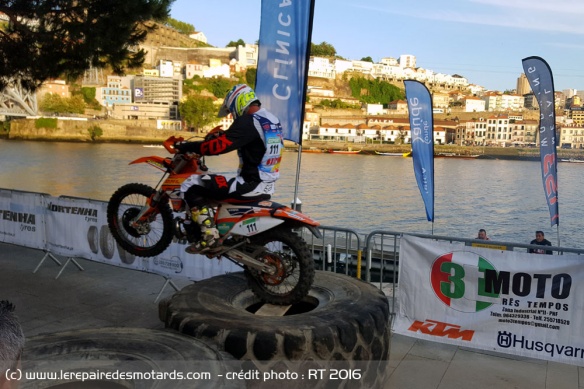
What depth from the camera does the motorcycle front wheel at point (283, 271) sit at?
463 centimetres

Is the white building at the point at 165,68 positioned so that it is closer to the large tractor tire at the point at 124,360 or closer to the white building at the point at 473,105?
the white building at the point at 473,105

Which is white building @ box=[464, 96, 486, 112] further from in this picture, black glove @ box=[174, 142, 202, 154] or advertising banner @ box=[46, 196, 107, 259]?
black glove @ box=[174, 142, 202, 154]

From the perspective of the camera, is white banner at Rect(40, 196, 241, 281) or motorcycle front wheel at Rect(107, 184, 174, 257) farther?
white banner at Rect(40, 196, 241, 281)

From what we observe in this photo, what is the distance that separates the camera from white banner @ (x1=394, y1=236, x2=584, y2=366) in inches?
206

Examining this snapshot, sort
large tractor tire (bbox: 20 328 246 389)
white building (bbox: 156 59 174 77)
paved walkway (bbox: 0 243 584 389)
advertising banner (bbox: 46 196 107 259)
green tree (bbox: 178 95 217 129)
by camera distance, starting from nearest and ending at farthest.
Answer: large tractor tire (bbox: 20 328 246 389) → paved walkway (bbox: 0 243 584 389) → advertising banner (bbox: 46 196 107 259) → green tree (bbox: 178 95 217 129) → white building (bbox: 156 59 174 77)

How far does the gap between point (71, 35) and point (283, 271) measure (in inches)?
298

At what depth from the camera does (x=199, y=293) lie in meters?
4.71

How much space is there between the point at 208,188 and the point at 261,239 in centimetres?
68

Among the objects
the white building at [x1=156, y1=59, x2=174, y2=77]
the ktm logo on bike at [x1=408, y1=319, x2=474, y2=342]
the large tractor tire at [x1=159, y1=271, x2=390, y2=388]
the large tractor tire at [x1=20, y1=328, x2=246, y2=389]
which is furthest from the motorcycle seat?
the white building at [x1=156, y1=59, x2=174, y2=77]

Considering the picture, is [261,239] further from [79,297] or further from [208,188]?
[79,297]

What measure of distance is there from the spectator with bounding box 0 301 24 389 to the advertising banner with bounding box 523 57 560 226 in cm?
1364

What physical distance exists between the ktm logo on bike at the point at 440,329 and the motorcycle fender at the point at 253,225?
230 centimetres

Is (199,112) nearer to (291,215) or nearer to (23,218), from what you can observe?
(23,218)

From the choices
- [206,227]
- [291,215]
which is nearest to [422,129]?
[291,215]
